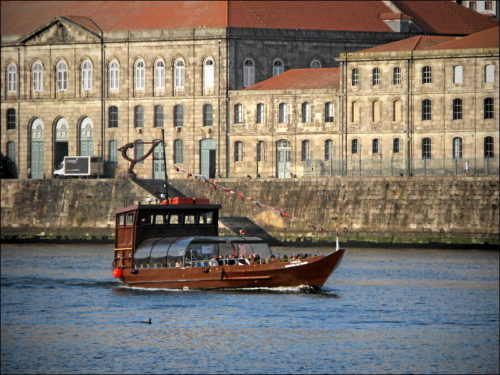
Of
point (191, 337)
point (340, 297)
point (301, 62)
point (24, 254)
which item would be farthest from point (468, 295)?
point (301, 62)

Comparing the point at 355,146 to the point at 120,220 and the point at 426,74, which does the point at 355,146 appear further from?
the point at 120,220

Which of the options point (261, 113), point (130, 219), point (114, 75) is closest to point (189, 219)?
point (130, 219)

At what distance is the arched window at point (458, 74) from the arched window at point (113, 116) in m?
33.3

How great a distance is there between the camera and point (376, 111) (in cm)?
14650

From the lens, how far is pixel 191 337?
8762cm

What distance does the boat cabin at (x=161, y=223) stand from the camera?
350 ft

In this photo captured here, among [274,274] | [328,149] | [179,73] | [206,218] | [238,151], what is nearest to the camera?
[274,274]

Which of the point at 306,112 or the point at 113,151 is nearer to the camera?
the point at 306,112

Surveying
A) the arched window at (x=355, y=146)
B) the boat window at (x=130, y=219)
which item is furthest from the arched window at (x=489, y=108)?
the boat window at (x=130, y=219)

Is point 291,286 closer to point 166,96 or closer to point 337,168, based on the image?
point 337,168

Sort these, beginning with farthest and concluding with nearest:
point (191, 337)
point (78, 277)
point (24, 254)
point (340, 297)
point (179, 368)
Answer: point (24, 254) → point (78, 277) → point (340, 297) → point (191, 337) → point (179, 368)

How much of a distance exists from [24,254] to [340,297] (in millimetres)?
37581

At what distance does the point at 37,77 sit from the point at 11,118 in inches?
177

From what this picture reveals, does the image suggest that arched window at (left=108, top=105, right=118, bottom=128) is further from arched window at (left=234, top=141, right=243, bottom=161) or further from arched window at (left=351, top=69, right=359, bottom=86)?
arched window at (left=351, top=69, right=359, bottom=86)
